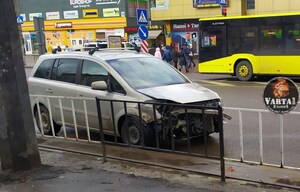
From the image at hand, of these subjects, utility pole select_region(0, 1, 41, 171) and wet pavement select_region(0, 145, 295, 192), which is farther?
utility pole select_region(0, 1, 41, 171)

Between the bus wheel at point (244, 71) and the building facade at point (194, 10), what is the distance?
14.2m

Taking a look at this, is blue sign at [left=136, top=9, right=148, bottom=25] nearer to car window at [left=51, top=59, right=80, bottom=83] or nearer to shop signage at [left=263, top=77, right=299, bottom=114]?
car window at [left=51, top=59, right=80, bottom=83]

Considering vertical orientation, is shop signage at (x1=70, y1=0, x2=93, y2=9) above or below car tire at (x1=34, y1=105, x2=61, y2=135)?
above

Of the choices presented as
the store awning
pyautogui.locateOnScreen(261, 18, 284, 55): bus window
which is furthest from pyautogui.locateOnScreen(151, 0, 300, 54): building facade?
pyautogui.locateOnScreen(261, 18, 284, 55): bus window

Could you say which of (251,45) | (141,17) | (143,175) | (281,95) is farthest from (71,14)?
(281,95)

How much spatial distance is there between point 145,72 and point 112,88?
737 mm

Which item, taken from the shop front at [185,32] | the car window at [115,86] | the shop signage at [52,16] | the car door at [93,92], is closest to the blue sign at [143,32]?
the car door at [93,92]

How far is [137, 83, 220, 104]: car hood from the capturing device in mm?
6688

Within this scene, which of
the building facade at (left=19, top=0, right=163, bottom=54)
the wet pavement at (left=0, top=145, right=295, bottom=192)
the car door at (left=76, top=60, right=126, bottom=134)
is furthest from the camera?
the building facade at (left=19, top=0, right=163, bottom=54)

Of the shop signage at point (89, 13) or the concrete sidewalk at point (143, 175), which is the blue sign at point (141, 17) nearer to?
the concrete sidewalk at point (143, 175)

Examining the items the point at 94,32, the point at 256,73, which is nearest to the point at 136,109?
the point at 256,73

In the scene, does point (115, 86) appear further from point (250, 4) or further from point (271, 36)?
point (250, 4)

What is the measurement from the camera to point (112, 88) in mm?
7332

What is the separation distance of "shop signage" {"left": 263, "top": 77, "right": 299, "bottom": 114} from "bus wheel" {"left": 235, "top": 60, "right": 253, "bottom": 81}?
41.1ft
